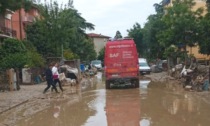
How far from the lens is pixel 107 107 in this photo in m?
16.8

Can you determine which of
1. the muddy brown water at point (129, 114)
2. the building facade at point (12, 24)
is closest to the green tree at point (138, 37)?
the building facade at point (12, 24)

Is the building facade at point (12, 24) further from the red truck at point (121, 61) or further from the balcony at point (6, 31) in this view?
the red truck at point (121, 61)

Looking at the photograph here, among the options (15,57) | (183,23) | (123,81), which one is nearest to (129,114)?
(123,81)

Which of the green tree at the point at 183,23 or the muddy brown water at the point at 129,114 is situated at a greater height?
the green tree at the point at 183,23

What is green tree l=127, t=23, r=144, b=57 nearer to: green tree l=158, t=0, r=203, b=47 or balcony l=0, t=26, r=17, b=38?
balcony l=0, t=26, r=17, b=38

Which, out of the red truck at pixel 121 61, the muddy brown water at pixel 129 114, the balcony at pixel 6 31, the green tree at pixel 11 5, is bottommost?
the muddy brown water at pixel 129 114

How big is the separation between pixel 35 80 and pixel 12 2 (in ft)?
61.2

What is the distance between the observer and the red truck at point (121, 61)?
27109 millimetres

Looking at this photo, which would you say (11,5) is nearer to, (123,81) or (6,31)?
(123,81)

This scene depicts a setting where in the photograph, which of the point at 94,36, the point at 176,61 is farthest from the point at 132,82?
the point at 94,36

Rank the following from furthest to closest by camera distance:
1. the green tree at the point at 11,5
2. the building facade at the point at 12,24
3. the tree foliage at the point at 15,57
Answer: the building facade at the point at 12,24, the tree foliage at the point at 15,57, the green tree at the point at 11,5

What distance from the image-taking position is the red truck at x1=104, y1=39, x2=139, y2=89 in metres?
27.1

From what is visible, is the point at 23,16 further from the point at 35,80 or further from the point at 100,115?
the point at 100,115

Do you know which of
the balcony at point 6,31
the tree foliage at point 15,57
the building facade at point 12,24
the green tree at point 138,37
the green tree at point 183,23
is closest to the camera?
the tree foliage at point 15,57
